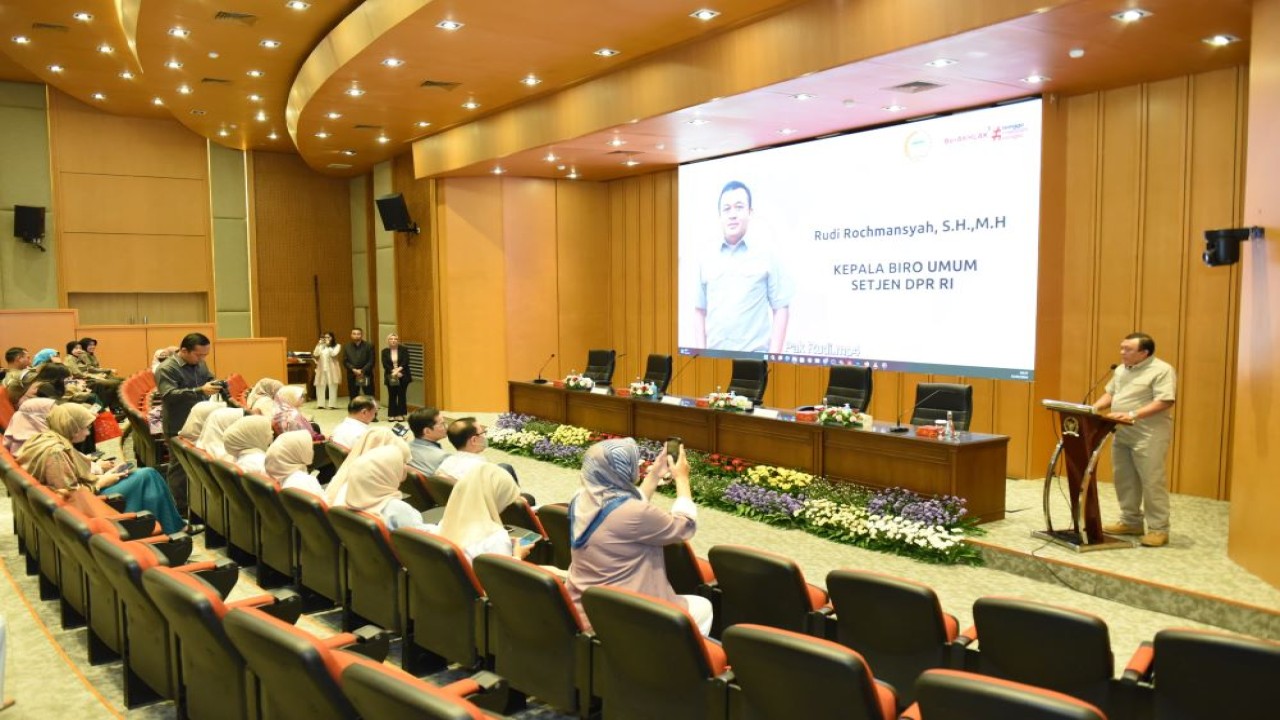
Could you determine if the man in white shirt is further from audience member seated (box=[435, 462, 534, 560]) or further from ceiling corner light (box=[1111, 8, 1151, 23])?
ceiling corner light (box=[1111, 8, 1151, 23])

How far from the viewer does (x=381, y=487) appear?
4.32 m

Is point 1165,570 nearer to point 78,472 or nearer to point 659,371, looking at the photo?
point 659,371

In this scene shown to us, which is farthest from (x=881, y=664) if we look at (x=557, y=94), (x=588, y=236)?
(x=588, y=236)

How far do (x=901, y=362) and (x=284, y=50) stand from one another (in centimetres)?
717

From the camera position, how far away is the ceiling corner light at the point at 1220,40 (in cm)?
625

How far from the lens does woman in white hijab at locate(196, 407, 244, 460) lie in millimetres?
6152

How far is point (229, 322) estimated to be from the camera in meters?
16.3

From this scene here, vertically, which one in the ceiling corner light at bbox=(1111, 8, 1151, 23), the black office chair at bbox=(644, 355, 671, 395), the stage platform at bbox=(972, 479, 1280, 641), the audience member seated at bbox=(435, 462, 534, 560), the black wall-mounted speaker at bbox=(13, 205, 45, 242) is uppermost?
the ceiling corner light at bbox=(1111, 8, 1151, 23)

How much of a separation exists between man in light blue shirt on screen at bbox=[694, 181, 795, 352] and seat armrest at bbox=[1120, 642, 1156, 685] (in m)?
7.77

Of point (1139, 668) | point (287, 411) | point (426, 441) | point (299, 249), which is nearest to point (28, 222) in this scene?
point (299, 249)

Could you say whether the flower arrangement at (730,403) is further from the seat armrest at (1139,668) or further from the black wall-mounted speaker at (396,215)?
the black wall-mounted speaker at (396,215)

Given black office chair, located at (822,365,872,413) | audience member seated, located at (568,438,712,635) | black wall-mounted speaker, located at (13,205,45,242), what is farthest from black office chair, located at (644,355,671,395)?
black wall-mounted speaker, located at (13,205,45,242)

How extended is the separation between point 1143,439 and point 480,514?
4257 millimetres

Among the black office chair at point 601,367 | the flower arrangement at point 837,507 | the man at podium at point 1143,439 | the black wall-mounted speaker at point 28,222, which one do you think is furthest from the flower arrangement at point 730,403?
the black wall-mounted speaker at point 28,222
